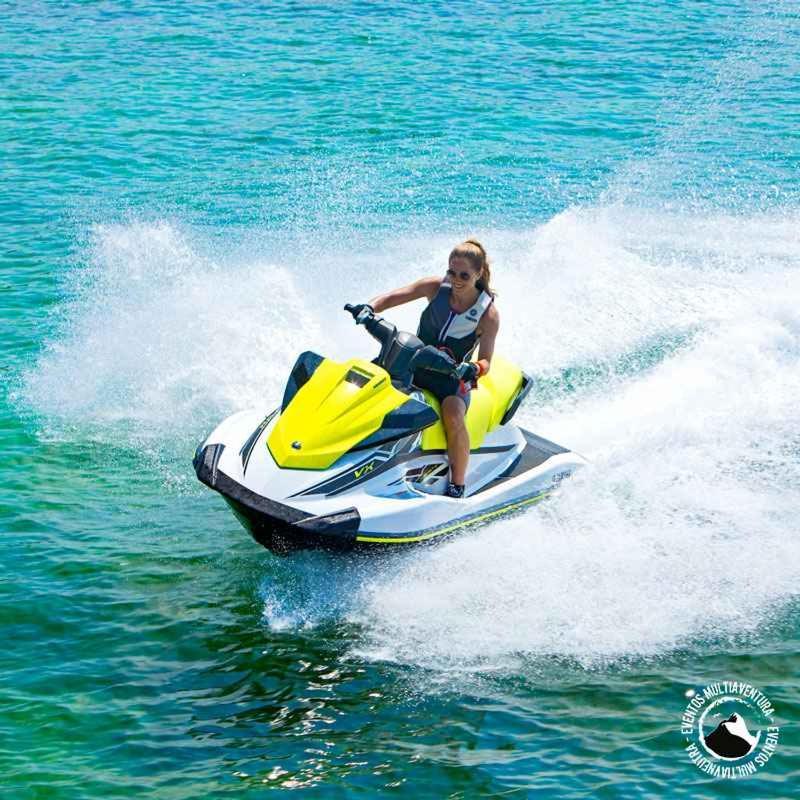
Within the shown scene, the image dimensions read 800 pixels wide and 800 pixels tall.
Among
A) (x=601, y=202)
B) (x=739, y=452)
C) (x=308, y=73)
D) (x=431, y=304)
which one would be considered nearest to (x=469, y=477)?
(x=431, y=304)

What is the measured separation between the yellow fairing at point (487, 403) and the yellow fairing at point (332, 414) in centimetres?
45

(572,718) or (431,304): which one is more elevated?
(431,304)

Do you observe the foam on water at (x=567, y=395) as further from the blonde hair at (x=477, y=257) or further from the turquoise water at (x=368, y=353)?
the blonde hair at (x=477, y=257)

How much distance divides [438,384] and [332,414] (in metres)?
0.78

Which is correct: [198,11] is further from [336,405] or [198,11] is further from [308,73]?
[336,405]

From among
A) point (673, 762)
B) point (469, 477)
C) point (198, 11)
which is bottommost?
point (673, 762)

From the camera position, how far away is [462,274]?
8.53 metres

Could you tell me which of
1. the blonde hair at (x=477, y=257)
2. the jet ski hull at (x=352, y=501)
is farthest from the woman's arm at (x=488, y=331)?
the jet ski hull at (x=352, y=501)

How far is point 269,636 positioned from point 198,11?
20.5 meters

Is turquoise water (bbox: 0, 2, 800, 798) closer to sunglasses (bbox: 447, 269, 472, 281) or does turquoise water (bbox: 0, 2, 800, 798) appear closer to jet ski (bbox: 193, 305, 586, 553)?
jet ski (bbox: 193, 305, 586, 553)

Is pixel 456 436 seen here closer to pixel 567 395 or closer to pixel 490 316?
pixel 490 316

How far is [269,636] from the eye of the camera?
7.87m

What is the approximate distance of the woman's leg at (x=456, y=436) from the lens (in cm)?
840

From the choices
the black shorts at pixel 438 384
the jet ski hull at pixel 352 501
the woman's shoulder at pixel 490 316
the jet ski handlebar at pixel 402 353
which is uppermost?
the woman's shoulder at pixel 490 316
